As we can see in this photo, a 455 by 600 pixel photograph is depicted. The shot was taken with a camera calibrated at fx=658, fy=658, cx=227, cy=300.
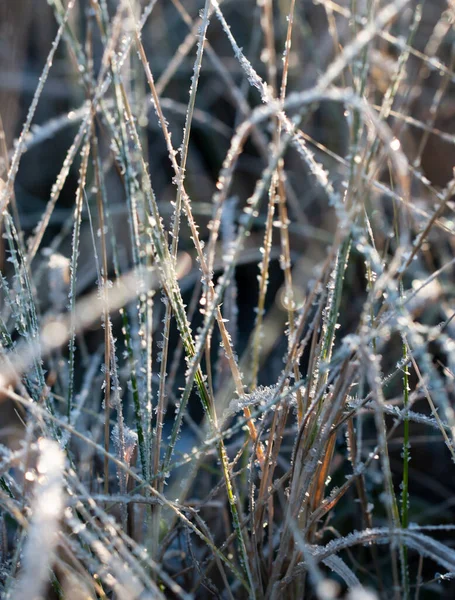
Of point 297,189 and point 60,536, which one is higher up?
point 297,189

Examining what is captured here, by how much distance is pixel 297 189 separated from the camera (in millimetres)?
1696

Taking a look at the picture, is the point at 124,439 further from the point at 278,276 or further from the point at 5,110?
the point at 5,110

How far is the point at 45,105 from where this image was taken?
1937 millimetres

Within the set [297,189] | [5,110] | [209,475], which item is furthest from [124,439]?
[5,110]

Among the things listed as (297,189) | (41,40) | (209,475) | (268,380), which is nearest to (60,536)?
(209,475)

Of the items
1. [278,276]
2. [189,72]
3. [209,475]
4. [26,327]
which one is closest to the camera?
[26,327]

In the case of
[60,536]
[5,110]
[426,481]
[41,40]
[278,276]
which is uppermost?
[41,40]

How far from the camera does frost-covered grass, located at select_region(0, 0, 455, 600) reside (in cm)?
50

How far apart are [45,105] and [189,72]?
438 millimetres

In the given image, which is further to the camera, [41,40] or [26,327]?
[41,40]

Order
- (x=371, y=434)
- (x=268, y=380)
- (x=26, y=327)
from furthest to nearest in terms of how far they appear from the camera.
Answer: (x=268, y=380)
(x=371, y=434)
(x=26, y=327)

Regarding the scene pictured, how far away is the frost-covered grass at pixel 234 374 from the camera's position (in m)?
0.50

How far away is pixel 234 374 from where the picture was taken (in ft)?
2.09

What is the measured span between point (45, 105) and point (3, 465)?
162 cm
